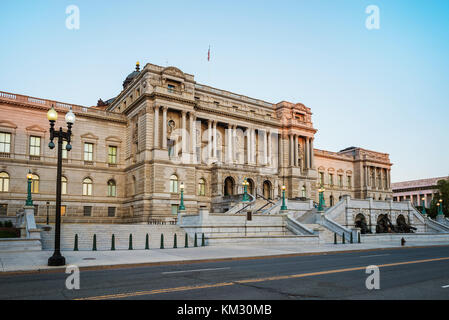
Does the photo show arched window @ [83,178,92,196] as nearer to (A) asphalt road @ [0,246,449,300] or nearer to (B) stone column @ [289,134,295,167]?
(B) stone column @ [289,134,295,167]

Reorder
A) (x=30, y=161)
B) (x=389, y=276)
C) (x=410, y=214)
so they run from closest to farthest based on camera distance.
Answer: (x=389, y=276)
(x=30, y=161)
(x=410, y=214)

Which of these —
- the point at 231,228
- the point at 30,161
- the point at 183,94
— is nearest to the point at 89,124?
the point at 30,161

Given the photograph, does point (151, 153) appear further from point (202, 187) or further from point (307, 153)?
point (307, 153)

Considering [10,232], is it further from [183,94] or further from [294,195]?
[294,195]

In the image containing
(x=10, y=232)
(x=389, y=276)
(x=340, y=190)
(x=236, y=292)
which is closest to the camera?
(x=236, y=292)

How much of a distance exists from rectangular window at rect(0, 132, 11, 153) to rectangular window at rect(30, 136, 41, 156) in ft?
7.78

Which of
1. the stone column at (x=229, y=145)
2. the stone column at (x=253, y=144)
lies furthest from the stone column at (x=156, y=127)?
the stone column at (x=253, y=144)

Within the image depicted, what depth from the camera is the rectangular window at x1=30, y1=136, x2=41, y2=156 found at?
4644cm

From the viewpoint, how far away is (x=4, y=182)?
4388 cm

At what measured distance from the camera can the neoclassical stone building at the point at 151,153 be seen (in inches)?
1791

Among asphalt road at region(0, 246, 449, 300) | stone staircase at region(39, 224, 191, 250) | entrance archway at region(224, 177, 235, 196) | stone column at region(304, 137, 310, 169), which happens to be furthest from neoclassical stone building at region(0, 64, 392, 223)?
asphalt road at region(0, 246, 449, 300)

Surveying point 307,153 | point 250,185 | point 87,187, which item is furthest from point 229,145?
point 87,187

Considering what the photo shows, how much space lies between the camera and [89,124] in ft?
166
